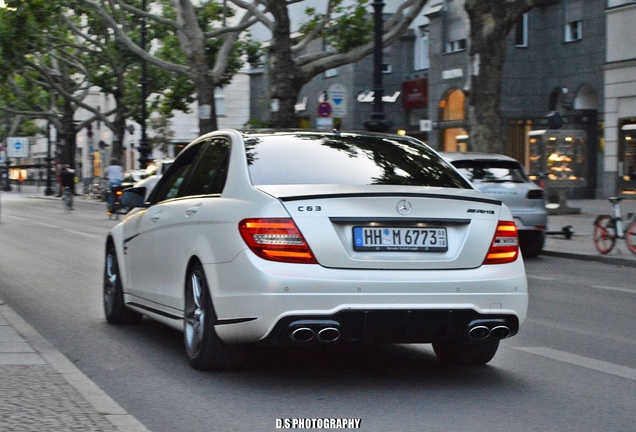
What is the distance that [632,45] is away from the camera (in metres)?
36.0

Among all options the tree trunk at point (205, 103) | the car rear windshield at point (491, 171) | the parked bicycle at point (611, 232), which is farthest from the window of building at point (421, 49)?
the parked bicycle at point (611, 232)

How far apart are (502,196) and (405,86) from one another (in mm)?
33263

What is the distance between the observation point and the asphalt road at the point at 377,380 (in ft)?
20.1

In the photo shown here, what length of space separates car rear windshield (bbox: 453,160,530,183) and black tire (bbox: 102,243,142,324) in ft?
29.6

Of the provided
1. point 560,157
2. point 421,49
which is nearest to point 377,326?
point 560,157

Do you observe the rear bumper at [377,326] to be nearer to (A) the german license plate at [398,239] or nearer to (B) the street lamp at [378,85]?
(A) the german license plate at [398,239]

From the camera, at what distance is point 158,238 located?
27.7 feet

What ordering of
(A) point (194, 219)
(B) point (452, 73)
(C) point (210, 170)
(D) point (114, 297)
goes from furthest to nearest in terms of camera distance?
(B) point (452, 73) → (D) point (114, 297) → (C) point (210, 170) → (A) point (194, 219)

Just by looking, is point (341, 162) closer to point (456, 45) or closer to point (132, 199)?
point (132, 199)

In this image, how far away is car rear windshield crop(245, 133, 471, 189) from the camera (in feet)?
23.9

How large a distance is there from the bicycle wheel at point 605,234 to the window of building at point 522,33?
2506 centimetres

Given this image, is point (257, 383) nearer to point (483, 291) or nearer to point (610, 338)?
point (483, 291)

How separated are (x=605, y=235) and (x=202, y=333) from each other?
41.5ft

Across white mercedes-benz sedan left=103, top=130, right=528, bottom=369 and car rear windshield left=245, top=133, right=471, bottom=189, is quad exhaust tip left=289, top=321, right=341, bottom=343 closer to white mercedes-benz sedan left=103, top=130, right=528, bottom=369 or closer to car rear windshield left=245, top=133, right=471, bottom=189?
white mercedes-benz sedan left=103, top=130, right=528, bottom=369
